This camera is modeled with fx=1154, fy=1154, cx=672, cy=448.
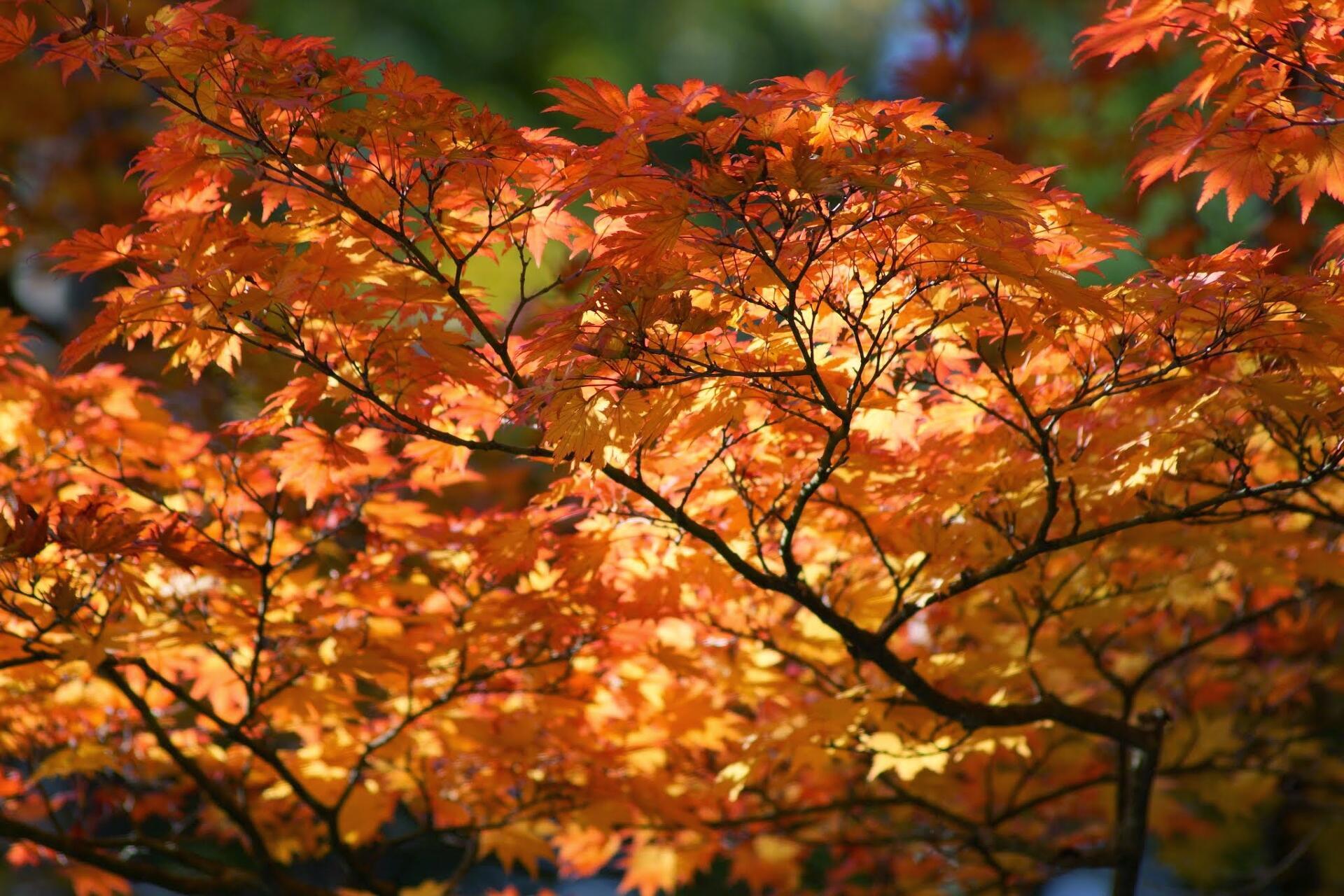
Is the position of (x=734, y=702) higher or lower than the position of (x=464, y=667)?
higher

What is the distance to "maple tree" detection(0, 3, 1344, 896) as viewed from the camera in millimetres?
1989

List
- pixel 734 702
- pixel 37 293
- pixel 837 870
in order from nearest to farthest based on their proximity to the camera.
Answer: pixel 734 702 → pixel 837 870 → pixel 37 293

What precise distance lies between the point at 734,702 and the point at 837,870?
1.19m

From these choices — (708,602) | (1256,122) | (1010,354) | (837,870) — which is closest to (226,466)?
(708,602)

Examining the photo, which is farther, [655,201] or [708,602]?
[708,602]

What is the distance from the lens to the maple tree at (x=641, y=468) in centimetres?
199

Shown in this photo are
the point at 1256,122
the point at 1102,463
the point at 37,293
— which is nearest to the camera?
the point at 1256,122

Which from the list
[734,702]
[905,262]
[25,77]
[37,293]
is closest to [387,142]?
[905,262]

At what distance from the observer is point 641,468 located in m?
2.71

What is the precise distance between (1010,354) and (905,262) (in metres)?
1.18

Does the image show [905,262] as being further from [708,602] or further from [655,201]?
[708,602]

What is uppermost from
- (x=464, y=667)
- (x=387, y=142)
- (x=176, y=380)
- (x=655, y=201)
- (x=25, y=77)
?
(x=25, y=77)

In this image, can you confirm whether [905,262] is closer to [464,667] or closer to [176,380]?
[464,667]

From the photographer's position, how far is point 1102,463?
262 centimetres
